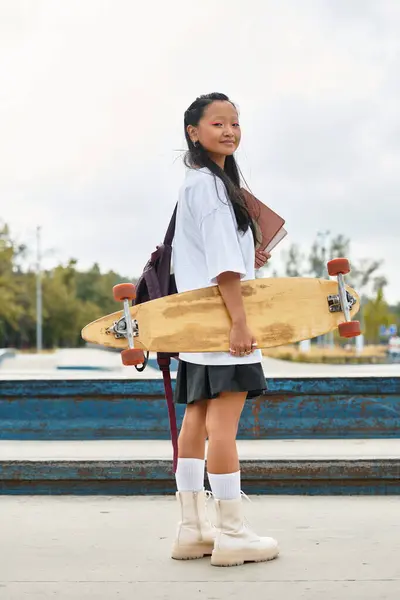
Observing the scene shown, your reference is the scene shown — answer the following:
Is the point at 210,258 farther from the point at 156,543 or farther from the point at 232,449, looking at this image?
the point at 156,543

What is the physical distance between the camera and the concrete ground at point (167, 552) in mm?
2529

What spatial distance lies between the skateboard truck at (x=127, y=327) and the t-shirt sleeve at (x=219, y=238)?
0.28m

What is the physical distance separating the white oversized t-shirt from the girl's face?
10 centimetres

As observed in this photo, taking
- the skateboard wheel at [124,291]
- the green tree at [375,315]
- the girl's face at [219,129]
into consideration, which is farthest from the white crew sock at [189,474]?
the green tree at [375,315]

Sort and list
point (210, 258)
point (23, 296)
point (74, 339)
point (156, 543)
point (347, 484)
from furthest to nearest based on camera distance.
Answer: point (74, 339)
point (23, 296)
point (347, 484)
point (156, 543)
point (210, 258)

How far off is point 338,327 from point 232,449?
0.55 meters

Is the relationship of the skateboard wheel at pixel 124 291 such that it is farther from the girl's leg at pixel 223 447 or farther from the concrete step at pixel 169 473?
the concrete step at pixel 169 473

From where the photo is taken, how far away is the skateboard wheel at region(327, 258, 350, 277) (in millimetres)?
2916

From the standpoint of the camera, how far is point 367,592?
246 centimetres

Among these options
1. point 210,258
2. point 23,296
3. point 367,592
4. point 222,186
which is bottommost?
point 367,592

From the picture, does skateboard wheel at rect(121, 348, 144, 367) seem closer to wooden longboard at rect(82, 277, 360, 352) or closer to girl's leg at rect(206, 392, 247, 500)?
wooden longboard at rect(82, 277, 360, 352)

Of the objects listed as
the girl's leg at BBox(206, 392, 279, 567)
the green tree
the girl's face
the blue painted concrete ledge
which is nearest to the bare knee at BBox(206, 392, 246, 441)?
the girl's leg at BBox(206, 392, 279, 567)

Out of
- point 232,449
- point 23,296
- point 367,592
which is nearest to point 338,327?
point 232,449

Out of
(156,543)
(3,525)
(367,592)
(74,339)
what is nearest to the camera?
(367,592)
